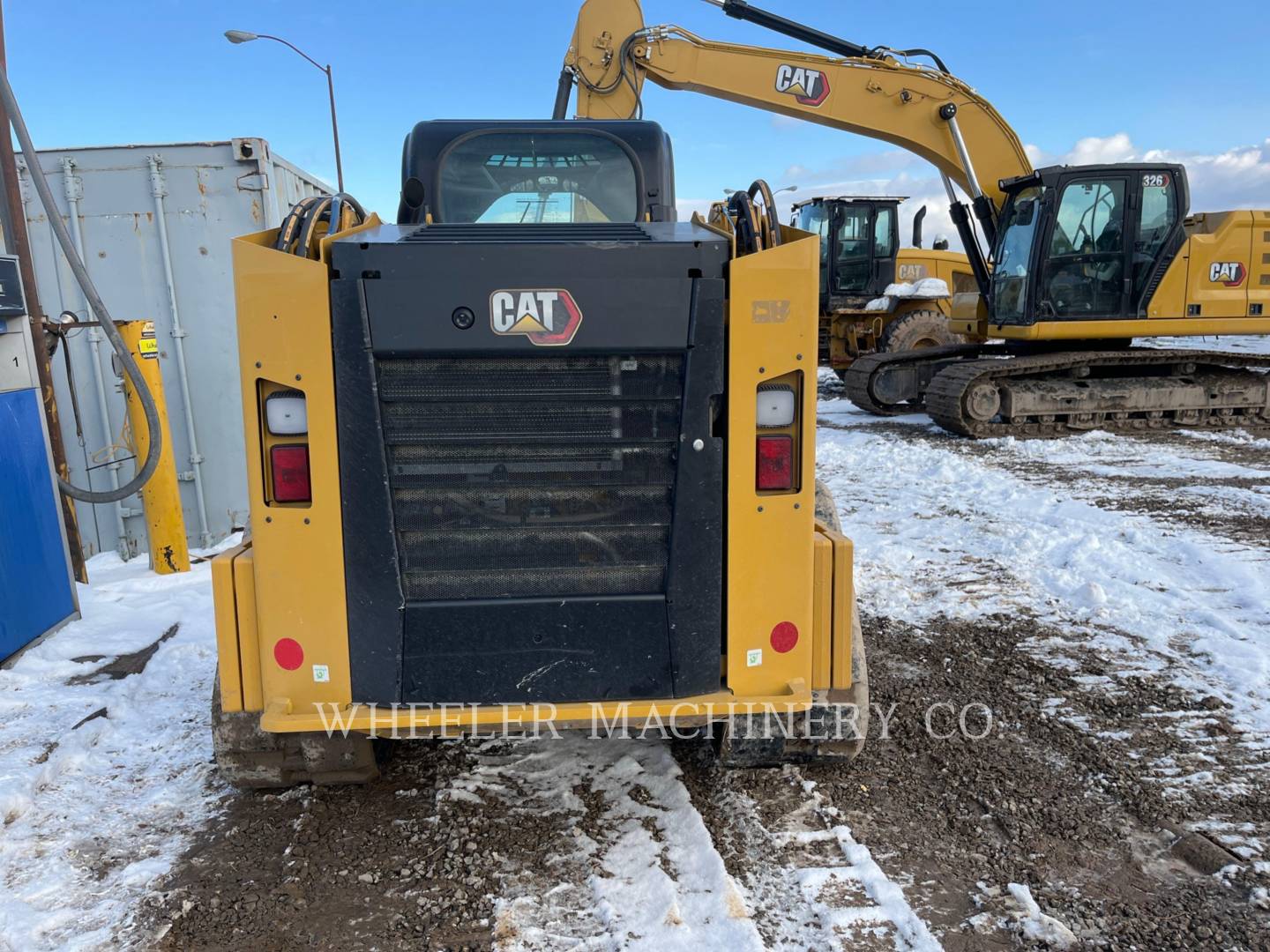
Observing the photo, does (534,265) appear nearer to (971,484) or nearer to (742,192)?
(742,192)

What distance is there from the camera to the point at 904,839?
117 inches

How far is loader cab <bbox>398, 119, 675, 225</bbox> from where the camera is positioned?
14.7ft

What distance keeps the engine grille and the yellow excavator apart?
818cm

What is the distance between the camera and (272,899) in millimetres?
2711

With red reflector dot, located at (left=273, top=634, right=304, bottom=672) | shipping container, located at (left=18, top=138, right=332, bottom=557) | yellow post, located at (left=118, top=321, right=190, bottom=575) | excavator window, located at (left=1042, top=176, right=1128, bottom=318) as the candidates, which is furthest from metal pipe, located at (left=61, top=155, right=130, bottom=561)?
excavator window, located at (left=1042, top=176, right=1128, bottom=318)

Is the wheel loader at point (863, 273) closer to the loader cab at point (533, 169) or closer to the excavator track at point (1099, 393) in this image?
the excavator track at point (1099, 393)

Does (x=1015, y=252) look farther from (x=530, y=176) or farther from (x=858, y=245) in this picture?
(x=530, y=176)

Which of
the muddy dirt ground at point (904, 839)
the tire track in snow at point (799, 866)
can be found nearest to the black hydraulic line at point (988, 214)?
the muddy dirt ground at point (904, 839)

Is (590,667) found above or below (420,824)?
above

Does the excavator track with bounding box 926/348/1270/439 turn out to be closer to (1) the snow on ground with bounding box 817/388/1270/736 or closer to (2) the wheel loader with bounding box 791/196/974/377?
(1) the snow on ground with bounding box 817/388/1270/736

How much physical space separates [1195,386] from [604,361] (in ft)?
37.9

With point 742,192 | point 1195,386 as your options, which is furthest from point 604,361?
point 1195,386

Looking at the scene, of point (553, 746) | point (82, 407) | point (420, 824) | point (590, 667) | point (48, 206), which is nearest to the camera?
point (590, 667)

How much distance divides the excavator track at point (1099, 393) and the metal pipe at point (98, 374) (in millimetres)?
9004
